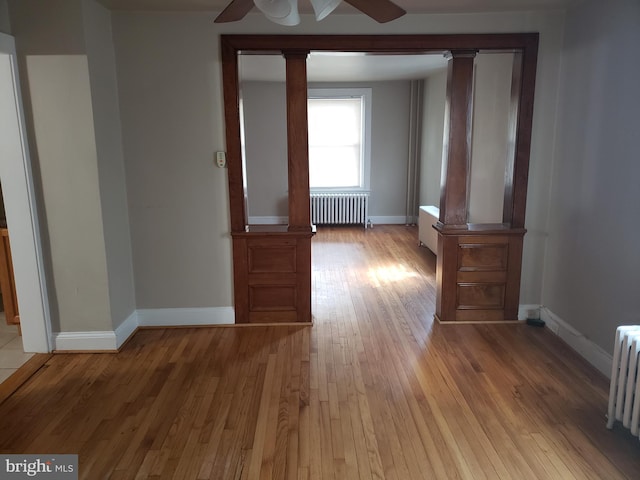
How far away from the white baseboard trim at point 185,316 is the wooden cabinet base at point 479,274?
68.9 inches

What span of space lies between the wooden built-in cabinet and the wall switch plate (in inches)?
62.6

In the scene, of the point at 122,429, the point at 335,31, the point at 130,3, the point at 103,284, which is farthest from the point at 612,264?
the point at 130,3

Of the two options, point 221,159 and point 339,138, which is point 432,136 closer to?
point 339,138

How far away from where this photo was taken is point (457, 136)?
139 inches

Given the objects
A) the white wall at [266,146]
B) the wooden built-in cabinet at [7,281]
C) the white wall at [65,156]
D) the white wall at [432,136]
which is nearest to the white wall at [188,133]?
the white wall at [65,156]

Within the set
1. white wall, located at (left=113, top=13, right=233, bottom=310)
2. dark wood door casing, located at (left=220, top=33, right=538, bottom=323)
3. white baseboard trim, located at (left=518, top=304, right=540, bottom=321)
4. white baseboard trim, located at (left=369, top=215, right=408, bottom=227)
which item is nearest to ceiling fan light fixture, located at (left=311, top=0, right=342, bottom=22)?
dark wood door casing, located at (left=220, top=33, right=538, bottom=323)

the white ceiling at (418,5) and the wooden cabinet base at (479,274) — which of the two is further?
the wooden cabinet base at (479,274)

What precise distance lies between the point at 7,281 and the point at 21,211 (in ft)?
2.44

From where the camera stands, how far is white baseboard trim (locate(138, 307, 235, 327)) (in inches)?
146

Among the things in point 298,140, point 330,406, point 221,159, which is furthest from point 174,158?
point 330,406

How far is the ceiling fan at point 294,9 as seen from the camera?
1.82m

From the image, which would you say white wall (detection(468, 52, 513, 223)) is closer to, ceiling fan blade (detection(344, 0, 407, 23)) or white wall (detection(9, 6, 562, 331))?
white wall (detection(9, 6, 562, 331))

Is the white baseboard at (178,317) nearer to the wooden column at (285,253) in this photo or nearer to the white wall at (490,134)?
the wooden column at (285,253)

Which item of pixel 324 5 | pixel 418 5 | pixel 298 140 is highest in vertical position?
pixel 418 5
